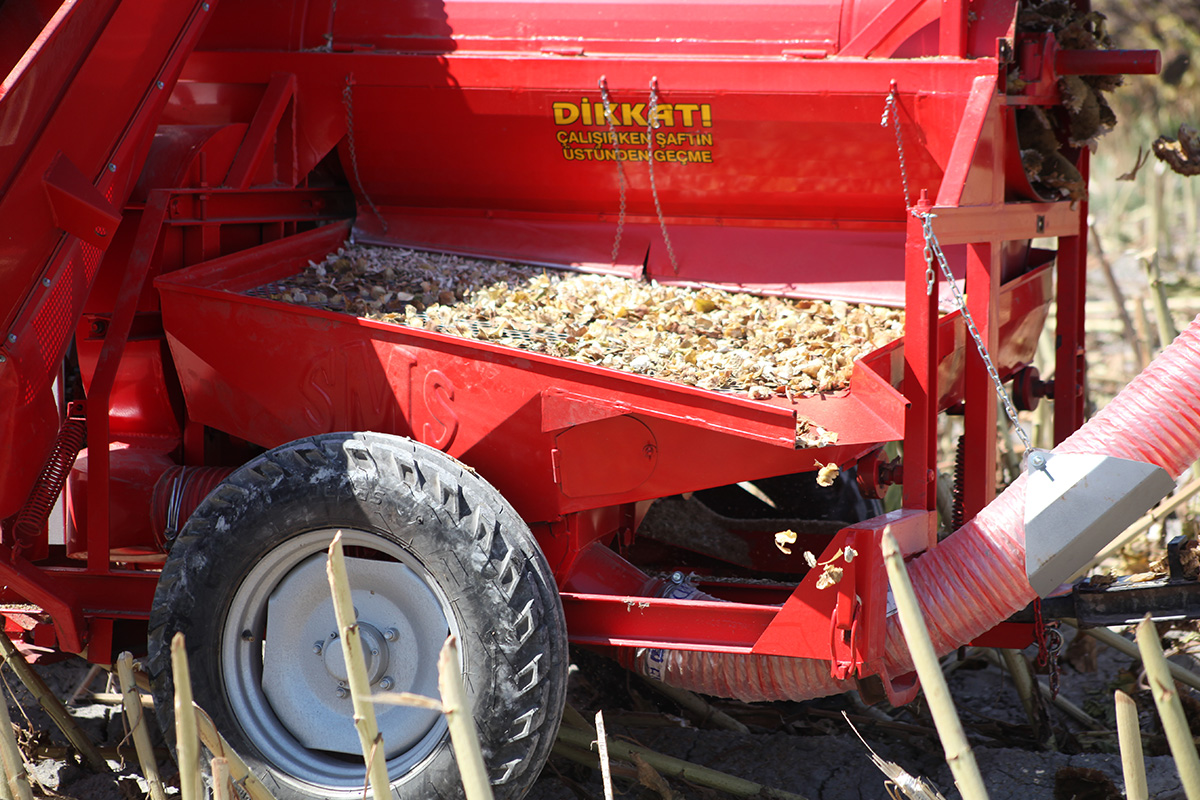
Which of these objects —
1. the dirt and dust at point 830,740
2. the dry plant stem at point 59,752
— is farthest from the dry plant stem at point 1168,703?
the dry plant stem at point 59,752

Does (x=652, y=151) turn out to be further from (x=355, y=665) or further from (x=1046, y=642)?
(x=355, y=665)

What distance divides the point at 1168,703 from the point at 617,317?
193 centimetres

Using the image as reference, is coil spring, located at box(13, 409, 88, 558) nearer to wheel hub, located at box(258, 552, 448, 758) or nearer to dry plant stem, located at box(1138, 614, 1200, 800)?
wheel hub, located at box(258, 552, 448, 758)

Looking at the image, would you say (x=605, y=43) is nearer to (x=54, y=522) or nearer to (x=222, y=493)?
(x=222, y=493)

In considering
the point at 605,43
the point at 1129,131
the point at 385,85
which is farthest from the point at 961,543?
the point at 1129,131

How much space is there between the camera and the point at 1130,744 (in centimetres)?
178

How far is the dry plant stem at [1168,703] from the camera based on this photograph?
1.68 m

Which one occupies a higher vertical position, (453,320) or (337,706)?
(453,320)

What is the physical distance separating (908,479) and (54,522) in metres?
2.88

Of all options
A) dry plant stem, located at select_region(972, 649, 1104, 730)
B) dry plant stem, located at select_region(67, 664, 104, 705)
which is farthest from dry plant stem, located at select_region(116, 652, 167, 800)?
dry plant stem, located at select_region(972, 649, 1104, 730)

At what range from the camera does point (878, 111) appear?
3199 mm

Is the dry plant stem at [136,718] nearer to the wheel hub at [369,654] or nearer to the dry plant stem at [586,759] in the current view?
the wheel hub at [369,654]

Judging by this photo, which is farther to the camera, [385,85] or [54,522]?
[54,522]

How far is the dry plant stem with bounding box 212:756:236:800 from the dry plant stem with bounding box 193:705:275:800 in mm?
156
